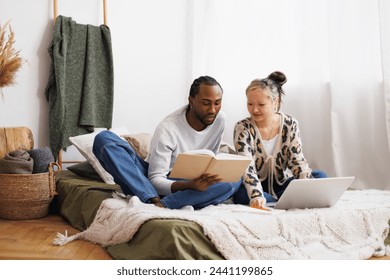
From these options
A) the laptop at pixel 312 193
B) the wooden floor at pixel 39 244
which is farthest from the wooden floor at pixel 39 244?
the laptop at pixel 312 193

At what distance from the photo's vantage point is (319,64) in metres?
3.00

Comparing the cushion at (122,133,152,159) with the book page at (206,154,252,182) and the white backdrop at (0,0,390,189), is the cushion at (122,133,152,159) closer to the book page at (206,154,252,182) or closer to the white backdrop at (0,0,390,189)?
the white backdrop at (0,0,390,189)

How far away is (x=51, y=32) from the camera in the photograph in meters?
3.32

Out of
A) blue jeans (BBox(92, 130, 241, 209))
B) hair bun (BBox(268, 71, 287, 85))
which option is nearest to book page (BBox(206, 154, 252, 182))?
blue jeans (BBox(92, 130, 241, 209))

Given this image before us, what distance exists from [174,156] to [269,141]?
1.31 ft

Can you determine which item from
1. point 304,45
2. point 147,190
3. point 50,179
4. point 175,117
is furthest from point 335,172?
point 50,179

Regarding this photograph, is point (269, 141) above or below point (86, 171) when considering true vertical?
above

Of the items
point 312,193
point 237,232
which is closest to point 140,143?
point 312,193

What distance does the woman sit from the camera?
2098 millimetres

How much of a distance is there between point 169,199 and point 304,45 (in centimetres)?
157

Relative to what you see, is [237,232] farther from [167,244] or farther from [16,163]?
[16,163]

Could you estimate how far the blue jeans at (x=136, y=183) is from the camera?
6.24 ft

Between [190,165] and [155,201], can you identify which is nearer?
[190,165]
